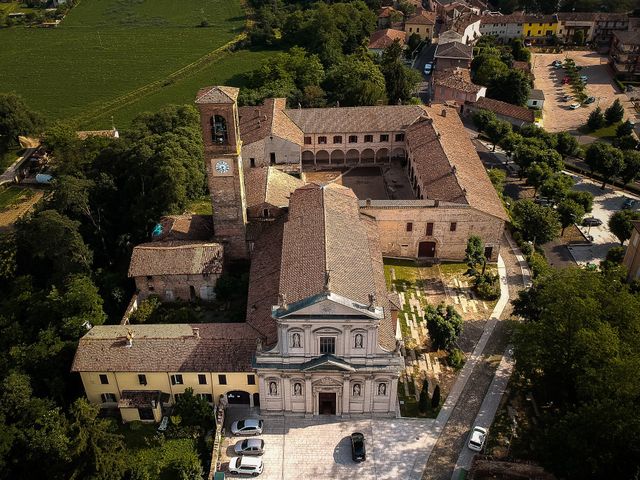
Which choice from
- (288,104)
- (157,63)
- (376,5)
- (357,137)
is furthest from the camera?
(376,5)

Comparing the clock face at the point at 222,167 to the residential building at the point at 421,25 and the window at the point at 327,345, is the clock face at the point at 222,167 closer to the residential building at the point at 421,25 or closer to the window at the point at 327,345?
the window at the point at 327,345

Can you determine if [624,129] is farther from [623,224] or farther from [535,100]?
[623,224]

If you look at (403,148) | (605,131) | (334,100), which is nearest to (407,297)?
(403,148)

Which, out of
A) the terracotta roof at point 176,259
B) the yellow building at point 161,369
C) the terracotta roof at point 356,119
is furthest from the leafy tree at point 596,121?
the yellow building at point 161,369

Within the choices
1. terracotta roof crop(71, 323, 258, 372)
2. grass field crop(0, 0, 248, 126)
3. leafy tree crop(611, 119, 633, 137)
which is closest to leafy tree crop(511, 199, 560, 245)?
terracotta roof crop(71, 323, 258, 372)

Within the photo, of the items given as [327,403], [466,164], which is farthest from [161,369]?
[466,164]

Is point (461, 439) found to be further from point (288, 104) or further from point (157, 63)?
point (157, 63)
